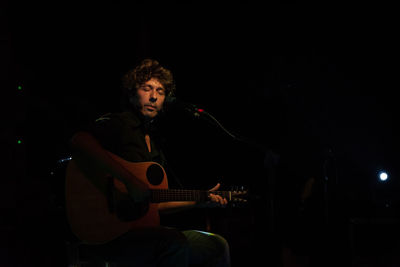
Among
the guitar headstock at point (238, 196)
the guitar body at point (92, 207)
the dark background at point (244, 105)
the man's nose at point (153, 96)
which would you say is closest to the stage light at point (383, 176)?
the dark background at point (244, 105)

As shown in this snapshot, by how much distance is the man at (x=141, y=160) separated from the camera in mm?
1934

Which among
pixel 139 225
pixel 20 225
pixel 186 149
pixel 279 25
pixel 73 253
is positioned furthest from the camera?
pixel 279 25

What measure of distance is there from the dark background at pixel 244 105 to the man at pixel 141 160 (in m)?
0.35

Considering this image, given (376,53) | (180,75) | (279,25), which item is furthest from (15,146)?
(376,53)

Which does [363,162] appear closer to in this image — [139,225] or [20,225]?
[139,225]

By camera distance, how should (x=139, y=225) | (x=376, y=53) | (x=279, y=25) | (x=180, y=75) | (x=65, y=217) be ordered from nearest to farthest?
(x=65, y=217)
(x=139, y=225)
(x=180, y=75)
(x=279, y=25)
(x=376, y=53)

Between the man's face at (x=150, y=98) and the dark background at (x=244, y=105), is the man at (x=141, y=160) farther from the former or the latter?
the dark background at (x=244, y=105)

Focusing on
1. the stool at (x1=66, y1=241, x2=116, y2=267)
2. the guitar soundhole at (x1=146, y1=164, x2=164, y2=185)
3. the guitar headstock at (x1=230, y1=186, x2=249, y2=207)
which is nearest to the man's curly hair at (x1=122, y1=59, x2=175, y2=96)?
the guitar soundhole at (x1=146, y1=164, x2=164, y2=185)

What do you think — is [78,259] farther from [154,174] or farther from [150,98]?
[150,98]

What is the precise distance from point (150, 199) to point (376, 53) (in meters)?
5.31

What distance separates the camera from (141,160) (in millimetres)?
2445

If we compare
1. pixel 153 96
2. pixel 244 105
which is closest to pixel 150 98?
pixel 153 96

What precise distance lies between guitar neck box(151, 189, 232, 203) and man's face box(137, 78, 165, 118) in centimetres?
81

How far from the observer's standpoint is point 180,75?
4.42m
